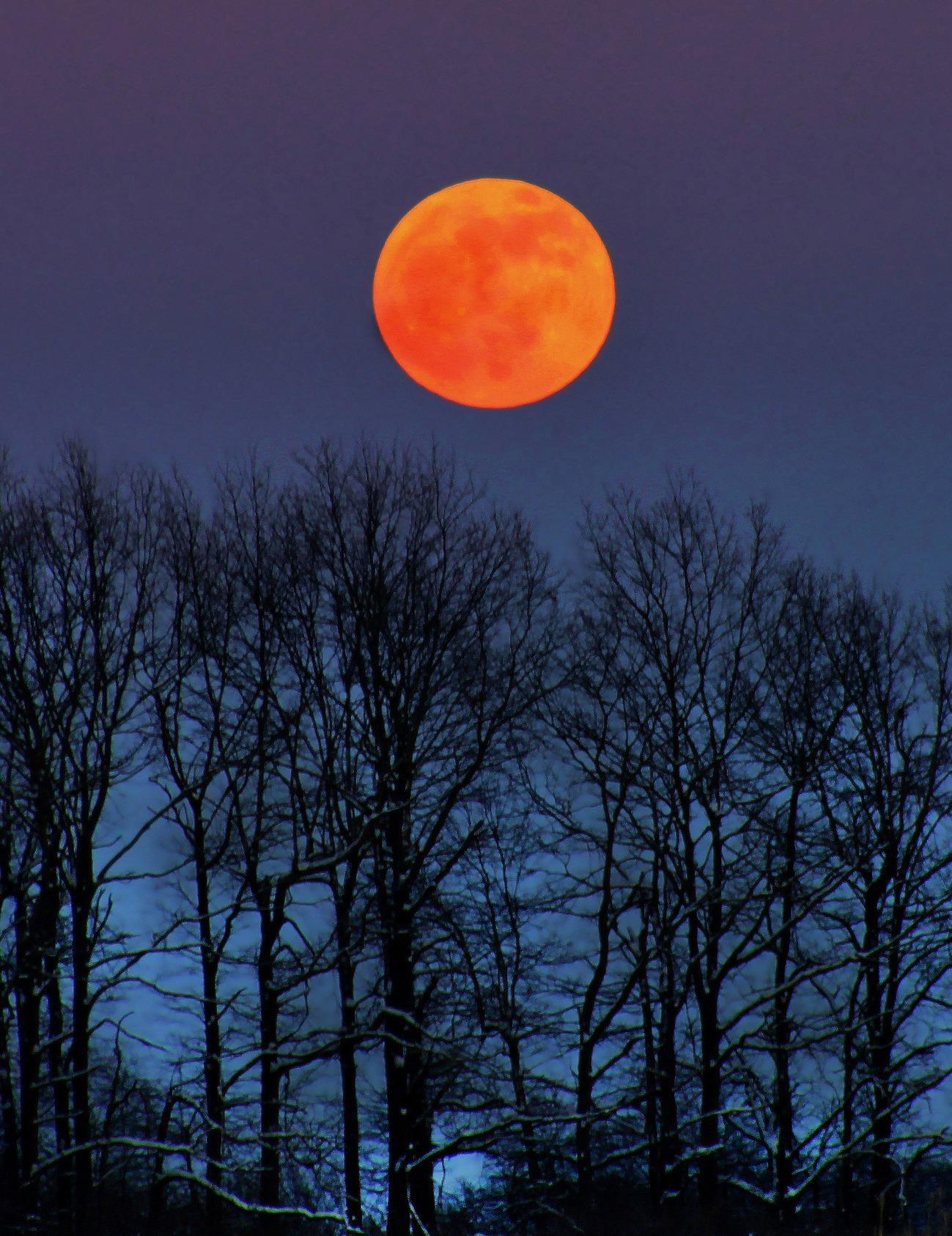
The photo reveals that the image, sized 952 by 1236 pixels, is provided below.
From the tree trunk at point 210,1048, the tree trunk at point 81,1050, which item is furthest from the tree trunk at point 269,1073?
the tree trunk at point 81,1050

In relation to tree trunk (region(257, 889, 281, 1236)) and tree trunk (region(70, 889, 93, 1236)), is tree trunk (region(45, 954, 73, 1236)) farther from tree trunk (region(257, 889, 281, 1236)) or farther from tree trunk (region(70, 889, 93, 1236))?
tree trunk (region(257, 889, 281, 1236))

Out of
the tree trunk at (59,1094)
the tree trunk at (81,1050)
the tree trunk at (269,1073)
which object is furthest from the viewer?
the tree trunk at (269,1073)

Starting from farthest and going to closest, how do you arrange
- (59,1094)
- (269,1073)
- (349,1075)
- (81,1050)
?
(349,1075) < (59,1094) < (81,1050) < (269,1073)

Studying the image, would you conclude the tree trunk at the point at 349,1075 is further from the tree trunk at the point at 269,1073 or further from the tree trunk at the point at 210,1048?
the tree trunk at the point at 210,1048

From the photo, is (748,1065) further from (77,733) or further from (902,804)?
(77,733)

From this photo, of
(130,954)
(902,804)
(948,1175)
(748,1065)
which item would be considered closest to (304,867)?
(130,954)

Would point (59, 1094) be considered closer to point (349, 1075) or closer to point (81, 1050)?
point (81, 1050)

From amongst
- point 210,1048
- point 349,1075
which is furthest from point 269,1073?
point 210,1048

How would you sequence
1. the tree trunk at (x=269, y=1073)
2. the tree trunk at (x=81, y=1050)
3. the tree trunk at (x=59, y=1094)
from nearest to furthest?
the tree trunk at (x=59, y=1094), the tree trunk at (x=81, y=1050), the tree trunk at (x=269, y=1073)

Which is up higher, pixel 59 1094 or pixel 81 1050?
pixel 81 1050

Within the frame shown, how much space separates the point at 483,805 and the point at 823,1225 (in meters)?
8.71

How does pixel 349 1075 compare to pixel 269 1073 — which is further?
pixel 349 1075

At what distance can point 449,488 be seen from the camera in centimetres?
1839

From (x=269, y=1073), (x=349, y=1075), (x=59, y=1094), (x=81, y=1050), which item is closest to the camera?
(x=269, y=1073)
